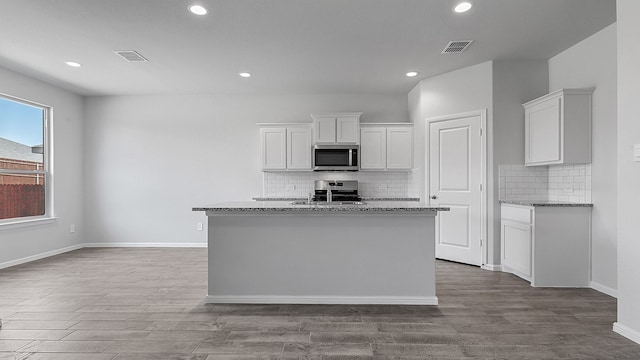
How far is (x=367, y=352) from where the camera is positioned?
6.88 ft

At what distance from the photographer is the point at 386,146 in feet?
17.0

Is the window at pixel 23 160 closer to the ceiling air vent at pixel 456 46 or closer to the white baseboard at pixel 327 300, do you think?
the white baseboard at pixel 327 300

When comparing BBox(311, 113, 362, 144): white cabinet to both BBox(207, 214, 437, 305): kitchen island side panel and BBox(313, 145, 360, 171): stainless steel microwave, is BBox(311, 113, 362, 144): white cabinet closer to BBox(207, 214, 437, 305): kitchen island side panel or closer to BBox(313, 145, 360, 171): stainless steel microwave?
BBox(313, 145, 360, 171): stainless steel microwave

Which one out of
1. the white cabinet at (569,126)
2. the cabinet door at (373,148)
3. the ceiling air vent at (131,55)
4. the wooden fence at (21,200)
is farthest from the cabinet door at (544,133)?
the wooden fence at (21,200)

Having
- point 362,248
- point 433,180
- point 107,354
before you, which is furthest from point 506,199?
point 107,354

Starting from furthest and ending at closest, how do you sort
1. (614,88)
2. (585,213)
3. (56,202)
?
(56,202) < (585,213) < (614,88)

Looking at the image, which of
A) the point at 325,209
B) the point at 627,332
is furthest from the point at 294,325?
the point at 627,332

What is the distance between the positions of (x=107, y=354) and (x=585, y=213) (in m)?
4.67

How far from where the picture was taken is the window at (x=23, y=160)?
174 inches

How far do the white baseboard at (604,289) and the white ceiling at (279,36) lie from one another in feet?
9.01

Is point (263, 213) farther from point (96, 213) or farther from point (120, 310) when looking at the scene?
point (96, 213)

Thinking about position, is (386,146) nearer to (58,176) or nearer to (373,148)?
(373,148)

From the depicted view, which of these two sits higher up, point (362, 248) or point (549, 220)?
point (549, 220)

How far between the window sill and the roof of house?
95 centimetres
